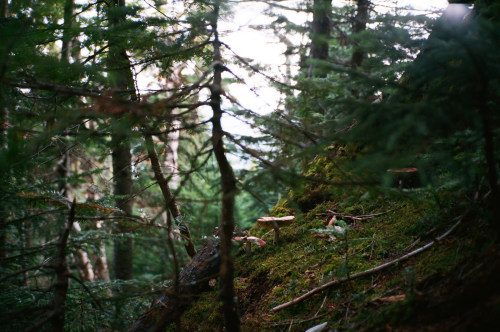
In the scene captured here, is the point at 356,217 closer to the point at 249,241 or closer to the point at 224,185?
the point at 249,241

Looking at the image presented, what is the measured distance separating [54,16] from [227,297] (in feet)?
31.3

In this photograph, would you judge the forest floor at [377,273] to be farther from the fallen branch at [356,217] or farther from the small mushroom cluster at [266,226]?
the small mushroom cluster at [266,226]

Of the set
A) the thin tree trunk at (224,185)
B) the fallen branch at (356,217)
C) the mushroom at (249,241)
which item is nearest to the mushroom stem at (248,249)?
the mushroom at (249,241)

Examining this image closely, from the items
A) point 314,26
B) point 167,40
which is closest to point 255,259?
point 167,40

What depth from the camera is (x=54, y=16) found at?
8625 millimetres

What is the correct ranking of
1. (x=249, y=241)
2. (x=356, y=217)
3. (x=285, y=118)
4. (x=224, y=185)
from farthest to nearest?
(x=249, y=241) → (x=356, y=217) → (x=285, y=118) → (x=224, y=185)

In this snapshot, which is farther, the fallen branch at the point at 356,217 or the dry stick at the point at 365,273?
the fallen branch at the point at 356,217

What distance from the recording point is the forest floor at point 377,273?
7.59 feet

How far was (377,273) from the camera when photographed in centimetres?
346

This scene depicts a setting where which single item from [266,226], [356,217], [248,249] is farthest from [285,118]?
[248,249]

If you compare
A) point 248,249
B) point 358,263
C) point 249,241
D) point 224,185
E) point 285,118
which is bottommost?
point 248,249

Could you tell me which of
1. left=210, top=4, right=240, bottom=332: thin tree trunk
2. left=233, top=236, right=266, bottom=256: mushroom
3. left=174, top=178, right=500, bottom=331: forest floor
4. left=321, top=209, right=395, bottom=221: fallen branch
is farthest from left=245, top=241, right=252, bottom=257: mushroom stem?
left=210, top=4, right=240, bottom=332: thin tree trunk

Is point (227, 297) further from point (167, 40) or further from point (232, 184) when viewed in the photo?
point (167, 40)

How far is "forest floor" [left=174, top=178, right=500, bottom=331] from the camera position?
2.31m
